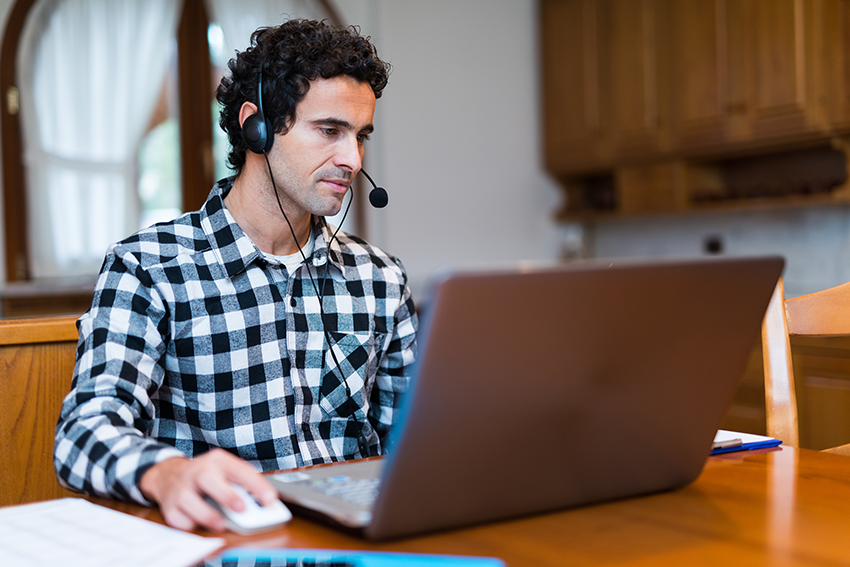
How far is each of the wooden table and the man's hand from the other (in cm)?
2

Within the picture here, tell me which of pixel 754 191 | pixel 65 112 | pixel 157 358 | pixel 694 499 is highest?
pixel 65 112

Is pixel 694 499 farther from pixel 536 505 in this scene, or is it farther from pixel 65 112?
pixel 65 112

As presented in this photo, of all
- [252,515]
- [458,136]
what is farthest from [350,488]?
[458,136]

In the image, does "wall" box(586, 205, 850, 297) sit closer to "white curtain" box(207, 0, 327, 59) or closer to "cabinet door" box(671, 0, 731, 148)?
"cabinet door" box(671, 0, 731, 148)

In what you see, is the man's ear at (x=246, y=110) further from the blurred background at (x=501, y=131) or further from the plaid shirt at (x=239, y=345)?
the blurred background at (x=501, y=131)

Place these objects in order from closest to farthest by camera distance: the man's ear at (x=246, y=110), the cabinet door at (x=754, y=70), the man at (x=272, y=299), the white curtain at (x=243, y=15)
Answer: the man at (x=272, y=299) < the man's ear at (x=246, y=110) < the cabinet door at (x=754, y=70) < the white curtain at (x=243, y=15)

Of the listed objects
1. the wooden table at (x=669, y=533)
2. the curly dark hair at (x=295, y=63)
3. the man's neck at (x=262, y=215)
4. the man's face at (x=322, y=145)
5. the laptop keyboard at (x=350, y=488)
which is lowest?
the wooden table at (x=669, y=533)

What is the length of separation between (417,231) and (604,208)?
1028 millimetres

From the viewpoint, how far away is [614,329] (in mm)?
591

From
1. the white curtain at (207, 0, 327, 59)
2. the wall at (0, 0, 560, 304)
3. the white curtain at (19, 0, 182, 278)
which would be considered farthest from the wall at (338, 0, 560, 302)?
the white curtain at (19, 0, 182, 278)

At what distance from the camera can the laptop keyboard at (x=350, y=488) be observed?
0.65m

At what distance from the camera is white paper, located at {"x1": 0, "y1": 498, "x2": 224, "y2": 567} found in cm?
56

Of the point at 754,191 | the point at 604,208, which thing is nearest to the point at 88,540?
the point at 754,191

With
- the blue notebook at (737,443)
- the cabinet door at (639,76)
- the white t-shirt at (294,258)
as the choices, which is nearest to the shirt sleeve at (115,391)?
the white t-shirt at (294,258)
